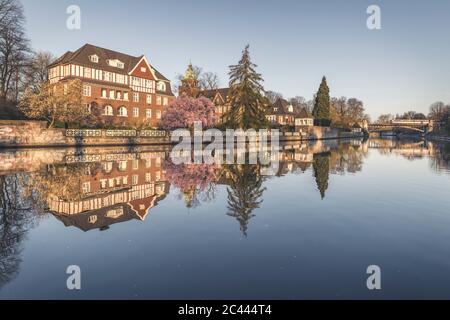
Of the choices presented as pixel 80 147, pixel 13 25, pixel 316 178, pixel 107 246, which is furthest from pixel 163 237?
pixel 13 25

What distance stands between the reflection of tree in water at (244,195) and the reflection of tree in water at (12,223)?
497 cm

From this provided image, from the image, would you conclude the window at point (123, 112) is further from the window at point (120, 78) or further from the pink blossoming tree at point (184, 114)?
the pink blossoming tree at point (184, 114)

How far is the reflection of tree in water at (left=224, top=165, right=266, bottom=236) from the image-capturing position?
30.6ft

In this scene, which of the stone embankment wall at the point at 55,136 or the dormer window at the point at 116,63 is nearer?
the stone embankment wall at the point at 55,136

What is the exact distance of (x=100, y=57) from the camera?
175 ft

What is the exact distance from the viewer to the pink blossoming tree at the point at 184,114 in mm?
52375

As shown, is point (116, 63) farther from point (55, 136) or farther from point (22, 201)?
point (22, 201)

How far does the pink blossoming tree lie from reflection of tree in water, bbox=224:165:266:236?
3632 centimetres

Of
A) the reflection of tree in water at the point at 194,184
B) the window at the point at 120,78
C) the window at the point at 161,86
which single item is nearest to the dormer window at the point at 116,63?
the window at the point at 120,78

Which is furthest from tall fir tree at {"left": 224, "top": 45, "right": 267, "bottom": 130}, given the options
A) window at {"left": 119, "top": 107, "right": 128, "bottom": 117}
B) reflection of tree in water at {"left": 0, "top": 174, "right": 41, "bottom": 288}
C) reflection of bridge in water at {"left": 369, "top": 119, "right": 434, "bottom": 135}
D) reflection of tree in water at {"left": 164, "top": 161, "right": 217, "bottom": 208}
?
reflection of bridge in water at {"left": 369, "top": 119, "right": 434, "bottom": 135}

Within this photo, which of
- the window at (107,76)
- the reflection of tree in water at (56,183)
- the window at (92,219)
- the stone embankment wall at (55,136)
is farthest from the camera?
the window at (107,76)

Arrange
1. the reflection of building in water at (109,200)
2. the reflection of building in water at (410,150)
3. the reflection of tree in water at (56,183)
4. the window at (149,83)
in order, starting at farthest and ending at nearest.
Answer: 1. the window at (149,83)
2. the reflection of building in water at (410,150)
3. the reflection of tree in water at (56,183)
4. the reflection of building in water at (109,200)

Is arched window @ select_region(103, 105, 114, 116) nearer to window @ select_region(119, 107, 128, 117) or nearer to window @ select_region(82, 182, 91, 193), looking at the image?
window @ select_region(119, 107, 128, 117)

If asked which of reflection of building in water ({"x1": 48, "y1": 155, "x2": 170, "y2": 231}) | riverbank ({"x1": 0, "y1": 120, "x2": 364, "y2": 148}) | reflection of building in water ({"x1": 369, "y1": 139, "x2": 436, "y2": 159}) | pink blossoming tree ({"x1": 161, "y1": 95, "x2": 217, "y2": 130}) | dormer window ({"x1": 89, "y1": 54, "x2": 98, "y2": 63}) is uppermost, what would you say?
dormer window ({"x1": 89, "y1": 54, "x2": 98, "y2": 63})
